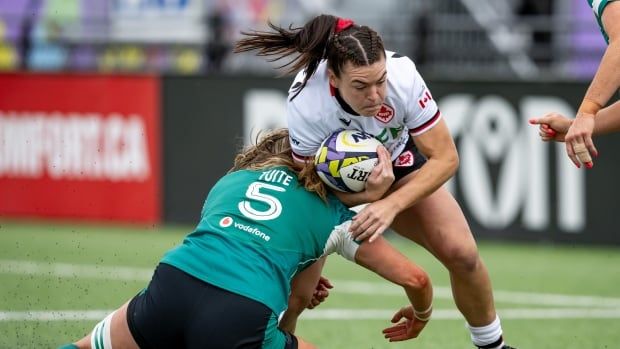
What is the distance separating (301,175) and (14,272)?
5.53 metres

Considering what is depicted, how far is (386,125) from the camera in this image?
5750 millimetres

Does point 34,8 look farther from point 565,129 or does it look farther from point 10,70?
point 565,129

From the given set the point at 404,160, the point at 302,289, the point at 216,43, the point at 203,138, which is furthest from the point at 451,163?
the point at 216,43

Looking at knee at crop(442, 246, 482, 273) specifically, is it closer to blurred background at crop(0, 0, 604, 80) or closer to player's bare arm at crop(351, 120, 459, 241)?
player's bare arm at crop(351, 120, 459, 241)

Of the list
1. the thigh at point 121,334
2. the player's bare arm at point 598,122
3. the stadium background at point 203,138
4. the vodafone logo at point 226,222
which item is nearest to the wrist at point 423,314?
the player's bare arm at point 598,122

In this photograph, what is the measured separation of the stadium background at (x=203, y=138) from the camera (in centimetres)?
1084

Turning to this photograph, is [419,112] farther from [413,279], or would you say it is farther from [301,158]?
[413,279]

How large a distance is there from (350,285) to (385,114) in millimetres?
4403

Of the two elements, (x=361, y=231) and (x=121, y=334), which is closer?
(x=121, y=334)

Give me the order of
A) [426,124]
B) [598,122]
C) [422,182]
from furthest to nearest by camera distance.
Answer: [598,122]
[426,124]
[422,182]

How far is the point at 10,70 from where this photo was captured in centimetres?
1379

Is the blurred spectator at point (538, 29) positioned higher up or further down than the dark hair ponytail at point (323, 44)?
further down

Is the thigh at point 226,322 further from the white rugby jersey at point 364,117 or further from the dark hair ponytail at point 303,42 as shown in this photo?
the dark hair ponytail at point 303,42

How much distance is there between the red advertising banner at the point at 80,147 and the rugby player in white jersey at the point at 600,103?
7.88 m
